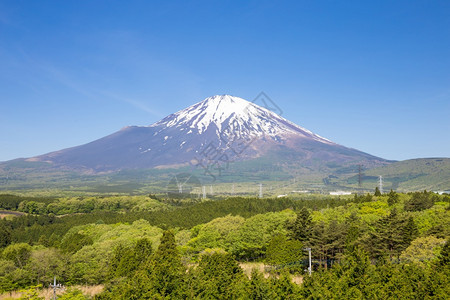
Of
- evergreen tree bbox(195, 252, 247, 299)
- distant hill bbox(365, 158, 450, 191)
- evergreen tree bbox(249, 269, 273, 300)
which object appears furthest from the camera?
distant hill bbox(365, 158, 450, 191)

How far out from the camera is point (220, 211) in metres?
74.4

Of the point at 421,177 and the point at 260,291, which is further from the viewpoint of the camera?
the point at 421,177

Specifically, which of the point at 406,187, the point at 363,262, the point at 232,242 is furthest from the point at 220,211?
the point at 406,187

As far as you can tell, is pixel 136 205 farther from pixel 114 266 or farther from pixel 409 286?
pixel 409 286

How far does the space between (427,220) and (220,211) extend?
39.7m

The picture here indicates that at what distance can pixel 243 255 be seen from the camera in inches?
1970

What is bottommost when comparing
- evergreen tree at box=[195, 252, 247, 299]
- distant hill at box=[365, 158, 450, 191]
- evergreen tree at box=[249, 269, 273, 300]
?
evergreen tree at box=[195, 252, 247, 299]

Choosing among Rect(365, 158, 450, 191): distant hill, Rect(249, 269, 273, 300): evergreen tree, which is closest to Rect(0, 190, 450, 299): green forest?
Rect(249, 269, 273, 300): evergreen tree

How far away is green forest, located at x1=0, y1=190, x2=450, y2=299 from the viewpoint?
24125 millimetres

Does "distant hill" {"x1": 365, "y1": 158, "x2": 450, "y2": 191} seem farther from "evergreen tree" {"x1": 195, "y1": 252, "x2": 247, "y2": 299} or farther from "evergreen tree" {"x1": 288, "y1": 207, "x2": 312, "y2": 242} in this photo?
"evergreen tree" {"x1": 195, "y1": 252, "x2": 247, "y2": 299}

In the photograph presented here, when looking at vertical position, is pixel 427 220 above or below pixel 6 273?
above

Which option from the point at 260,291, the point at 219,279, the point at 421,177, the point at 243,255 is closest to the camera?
the point at 260,291

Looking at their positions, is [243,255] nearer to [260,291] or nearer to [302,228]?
[302,228]

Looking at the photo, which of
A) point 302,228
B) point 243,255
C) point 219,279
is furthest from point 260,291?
point 243,255
